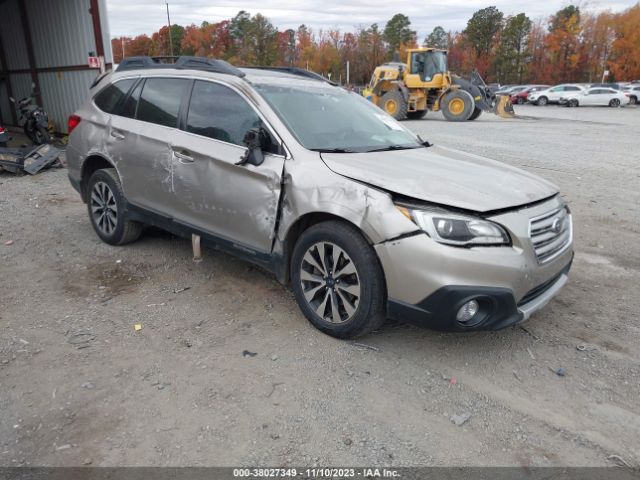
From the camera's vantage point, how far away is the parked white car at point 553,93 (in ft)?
119

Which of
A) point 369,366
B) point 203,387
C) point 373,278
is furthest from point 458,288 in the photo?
point 203,387

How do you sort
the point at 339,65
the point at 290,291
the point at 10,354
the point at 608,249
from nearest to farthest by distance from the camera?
the point at 10,354
the point at 290,291
the point at 608,249
the point at 339,65

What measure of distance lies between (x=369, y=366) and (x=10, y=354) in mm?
2341

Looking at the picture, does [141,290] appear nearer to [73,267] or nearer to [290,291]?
[73,267]

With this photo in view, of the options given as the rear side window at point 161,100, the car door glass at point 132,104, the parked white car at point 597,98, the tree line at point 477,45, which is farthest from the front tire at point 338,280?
the tree line at point 477,45

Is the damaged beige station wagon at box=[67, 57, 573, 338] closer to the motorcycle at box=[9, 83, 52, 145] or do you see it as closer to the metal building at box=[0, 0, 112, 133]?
the motorcycle at box=[9, 83, 52, 145]

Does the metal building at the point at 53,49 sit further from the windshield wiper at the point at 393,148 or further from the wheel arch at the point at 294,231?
the wheel arch at the point at 294,231

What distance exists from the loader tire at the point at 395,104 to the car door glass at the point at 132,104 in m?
18.1

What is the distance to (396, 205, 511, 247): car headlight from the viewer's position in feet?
9.64

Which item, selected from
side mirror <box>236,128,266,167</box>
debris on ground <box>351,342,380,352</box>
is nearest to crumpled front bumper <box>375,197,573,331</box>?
debris on ground <box>351,342,380,352</box>

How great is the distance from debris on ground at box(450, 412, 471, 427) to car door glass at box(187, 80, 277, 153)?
2108mm

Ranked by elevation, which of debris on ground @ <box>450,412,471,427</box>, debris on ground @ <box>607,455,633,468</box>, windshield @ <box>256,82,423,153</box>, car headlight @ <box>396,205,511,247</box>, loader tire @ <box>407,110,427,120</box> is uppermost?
windshield @ <box>256,82,423,153</box>

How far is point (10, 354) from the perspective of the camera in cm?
333

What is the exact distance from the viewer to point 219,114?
4055mm
